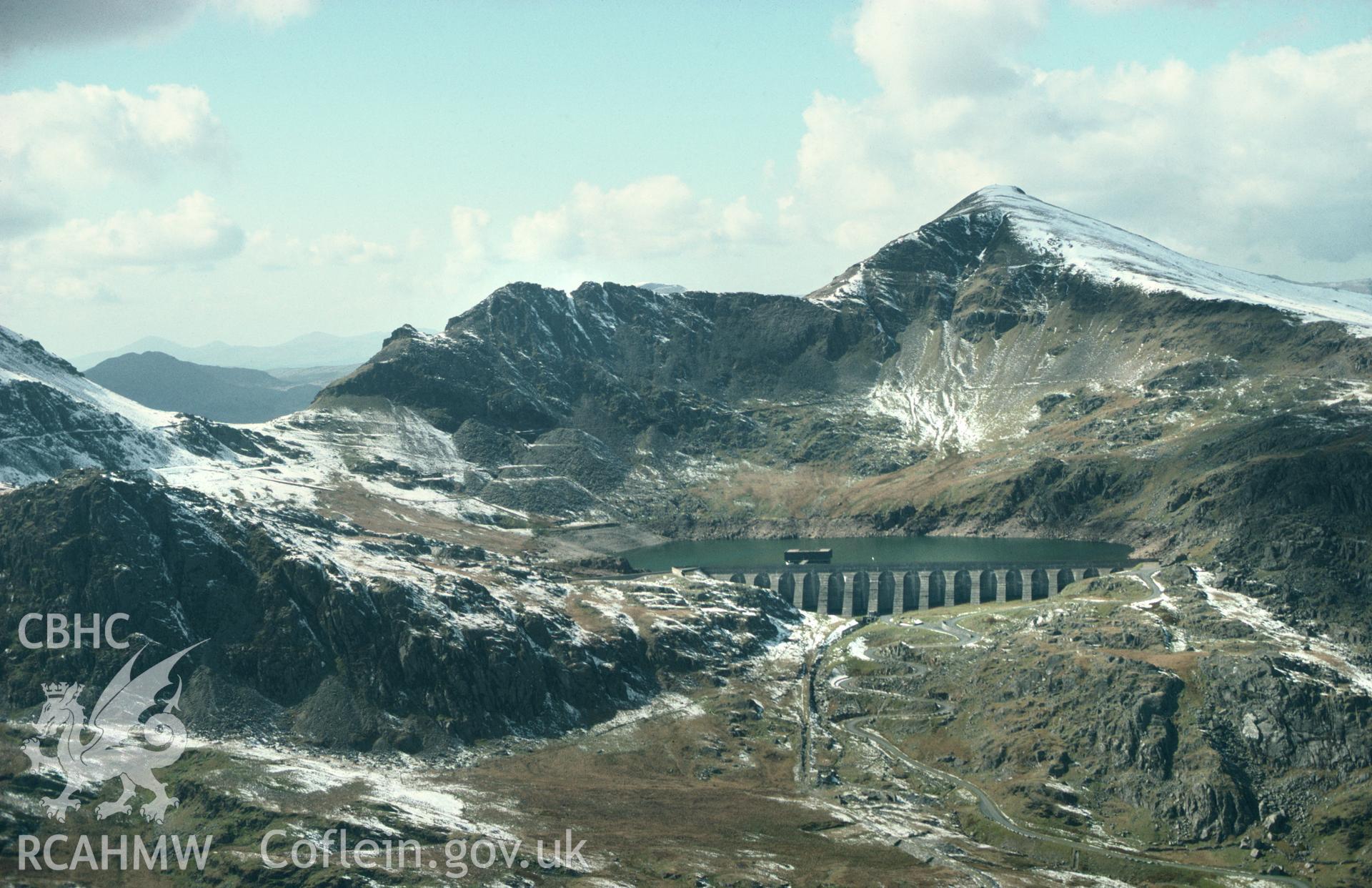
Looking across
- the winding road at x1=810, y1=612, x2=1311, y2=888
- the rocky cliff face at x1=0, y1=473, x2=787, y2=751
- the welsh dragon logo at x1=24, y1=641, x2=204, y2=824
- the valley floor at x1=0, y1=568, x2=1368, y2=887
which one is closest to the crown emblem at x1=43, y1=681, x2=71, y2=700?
the welsh dragon logo at x1=24, y1=641, x2=204, y2=824

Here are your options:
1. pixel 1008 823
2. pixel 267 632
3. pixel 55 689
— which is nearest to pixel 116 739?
pixel 55 689

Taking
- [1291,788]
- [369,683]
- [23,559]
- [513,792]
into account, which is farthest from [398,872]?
[1291,788]

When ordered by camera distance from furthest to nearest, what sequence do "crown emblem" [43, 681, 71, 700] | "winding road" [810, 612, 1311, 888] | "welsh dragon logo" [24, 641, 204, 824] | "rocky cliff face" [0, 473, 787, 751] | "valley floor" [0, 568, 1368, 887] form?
"rocky cliff face" [0, 473, 787, 751] < "crown emblem" [43, 681, 71, 700] < "winding road" [810, 612, 1311, 888] < "welsh dragon logo" [24, 641, 204, 824] < "valley floor" [0, 568, 1368, 887]

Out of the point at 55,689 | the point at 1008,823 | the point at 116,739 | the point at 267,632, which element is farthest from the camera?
the point at 267,632

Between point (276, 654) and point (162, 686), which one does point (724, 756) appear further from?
point (162, 686)

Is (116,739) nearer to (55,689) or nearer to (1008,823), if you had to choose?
(55,689)

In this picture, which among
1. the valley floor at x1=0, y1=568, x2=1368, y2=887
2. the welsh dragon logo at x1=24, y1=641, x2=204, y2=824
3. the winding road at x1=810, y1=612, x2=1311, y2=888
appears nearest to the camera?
the valley floor at x1=0, y1=568, x2=1368, y2=887

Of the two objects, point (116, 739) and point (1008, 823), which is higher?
point (116, 739)

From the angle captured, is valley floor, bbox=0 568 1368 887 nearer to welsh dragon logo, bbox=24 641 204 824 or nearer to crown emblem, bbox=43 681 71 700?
welsh dragon logo, bbox=24 641 204 824
